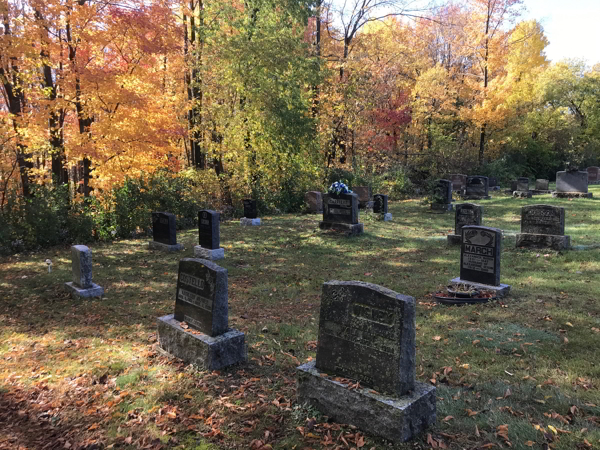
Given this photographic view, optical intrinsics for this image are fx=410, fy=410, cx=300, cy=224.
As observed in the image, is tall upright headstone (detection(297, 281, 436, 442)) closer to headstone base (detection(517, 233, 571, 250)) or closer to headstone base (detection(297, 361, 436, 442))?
headstone base (detection(297, 361, 436, 442))

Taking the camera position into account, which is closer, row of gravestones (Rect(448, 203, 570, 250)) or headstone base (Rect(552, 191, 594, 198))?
row of gravestones (Rect(448, 203, 570, 250))

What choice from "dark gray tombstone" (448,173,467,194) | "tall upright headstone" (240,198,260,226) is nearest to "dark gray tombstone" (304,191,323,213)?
"tall upright headstone" (240,198,260,226)

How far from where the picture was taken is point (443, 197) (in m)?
17.7

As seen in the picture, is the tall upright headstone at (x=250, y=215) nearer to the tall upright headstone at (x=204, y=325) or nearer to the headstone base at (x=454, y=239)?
the headstone base at (x=454, y=239)

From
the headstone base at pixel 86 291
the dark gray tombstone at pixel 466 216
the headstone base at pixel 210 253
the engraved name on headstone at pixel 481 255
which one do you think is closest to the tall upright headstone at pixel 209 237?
the headstone base at pixel 210 253

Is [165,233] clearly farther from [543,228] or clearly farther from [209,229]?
[543,228]

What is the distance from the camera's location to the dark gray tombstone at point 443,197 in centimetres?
1764

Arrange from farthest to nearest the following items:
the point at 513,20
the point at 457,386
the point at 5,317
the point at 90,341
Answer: the point at 513,20 < the point at 5,317 < the point at 90,341 < the point at 457,386

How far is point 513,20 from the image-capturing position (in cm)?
2700

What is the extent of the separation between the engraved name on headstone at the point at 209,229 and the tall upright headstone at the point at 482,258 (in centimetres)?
607

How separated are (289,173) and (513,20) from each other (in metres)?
19.8

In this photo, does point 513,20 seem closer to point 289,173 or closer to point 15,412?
point 289,173

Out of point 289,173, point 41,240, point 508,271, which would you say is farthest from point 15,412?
point 289,173

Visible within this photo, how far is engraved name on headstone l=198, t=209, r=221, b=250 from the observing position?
10773 mm
